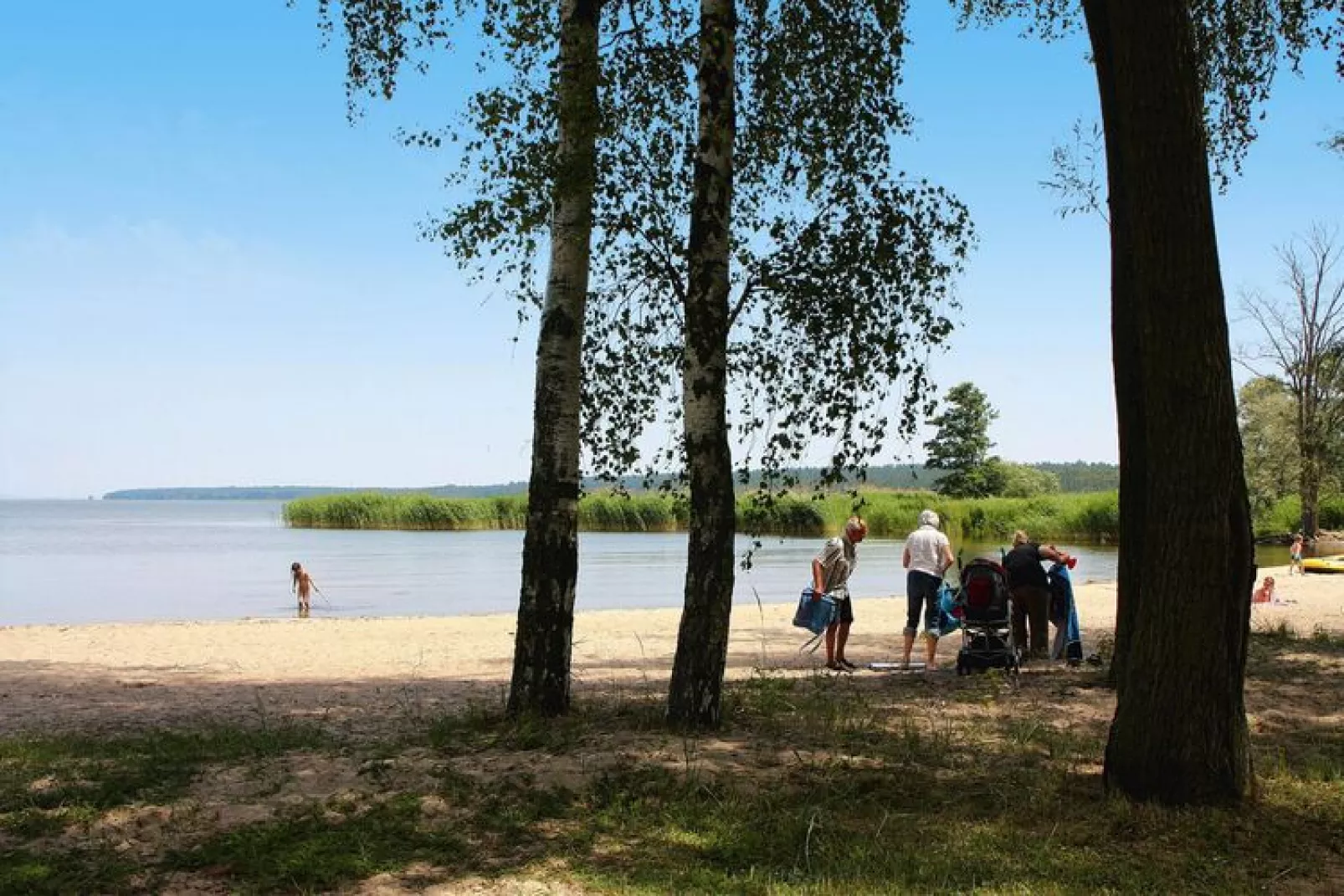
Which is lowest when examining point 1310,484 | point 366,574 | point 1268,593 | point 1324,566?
point 366,574

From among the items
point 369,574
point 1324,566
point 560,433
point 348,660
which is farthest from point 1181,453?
point 369,574

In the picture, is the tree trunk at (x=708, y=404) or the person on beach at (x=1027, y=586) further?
the person on beach at (x=1027, y=586)

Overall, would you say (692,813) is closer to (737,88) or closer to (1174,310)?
(1174,310)

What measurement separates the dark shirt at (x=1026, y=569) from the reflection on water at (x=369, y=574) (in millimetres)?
3861

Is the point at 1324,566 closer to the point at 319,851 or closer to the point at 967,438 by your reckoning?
the point at 319,851

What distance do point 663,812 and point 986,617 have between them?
19.4 ft

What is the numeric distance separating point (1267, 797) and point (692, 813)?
3125 millimetres

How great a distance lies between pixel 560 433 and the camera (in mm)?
8609

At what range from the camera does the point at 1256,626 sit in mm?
16172

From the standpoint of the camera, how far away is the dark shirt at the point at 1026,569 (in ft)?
41.0

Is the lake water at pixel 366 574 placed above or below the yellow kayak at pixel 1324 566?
below

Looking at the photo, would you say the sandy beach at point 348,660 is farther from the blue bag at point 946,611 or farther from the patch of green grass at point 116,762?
the patch of green grass at point 116,762

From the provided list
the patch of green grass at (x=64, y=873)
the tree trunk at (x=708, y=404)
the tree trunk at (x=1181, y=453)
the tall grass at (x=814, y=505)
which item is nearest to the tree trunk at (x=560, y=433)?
the tree trunk at (x=708, y=404)

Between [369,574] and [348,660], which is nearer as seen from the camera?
[348,660]
